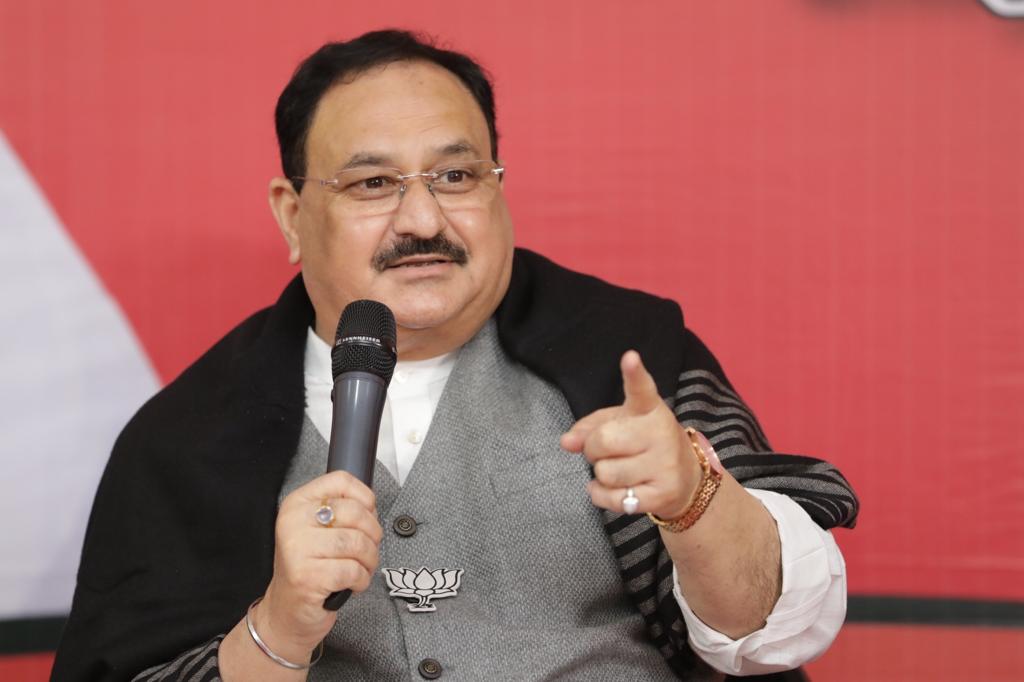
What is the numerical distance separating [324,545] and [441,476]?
54 cm

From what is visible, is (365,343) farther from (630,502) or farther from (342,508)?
(630,502)

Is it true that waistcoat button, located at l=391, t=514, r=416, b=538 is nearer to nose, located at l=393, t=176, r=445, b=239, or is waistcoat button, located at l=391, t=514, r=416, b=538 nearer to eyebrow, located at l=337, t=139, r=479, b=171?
nose, located at l=393, t=176, r=445, b=239

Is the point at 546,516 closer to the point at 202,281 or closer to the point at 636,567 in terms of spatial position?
the point at 636,567

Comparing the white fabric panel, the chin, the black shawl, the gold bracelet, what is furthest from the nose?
the white fabric panel

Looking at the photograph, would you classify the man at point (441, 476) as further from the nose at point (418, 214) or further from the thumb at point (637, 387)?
the thumb at point (637, 387)

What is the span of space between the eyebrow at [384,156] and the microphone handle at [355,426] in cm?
68

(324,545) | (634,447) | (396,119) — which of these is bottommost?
(324,545)

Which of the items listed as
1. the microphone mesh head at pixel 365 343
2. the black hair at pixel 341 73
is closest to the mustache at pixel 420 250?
the black hair at pixel 341 73

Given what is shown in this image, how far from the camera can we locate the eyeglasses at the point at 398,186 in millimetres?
2201

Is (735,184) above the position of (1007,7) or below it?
below

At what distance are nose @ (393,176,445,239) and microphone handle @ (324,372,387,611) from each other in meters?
0.57

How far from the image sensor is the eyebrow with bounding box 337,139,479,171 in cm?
220

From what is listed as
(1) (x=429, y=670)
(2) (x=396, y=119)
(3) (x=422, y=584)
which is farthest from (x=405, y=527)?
(2) (x=396, y=119)

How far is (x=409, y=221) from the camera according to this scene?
2.15 metres
